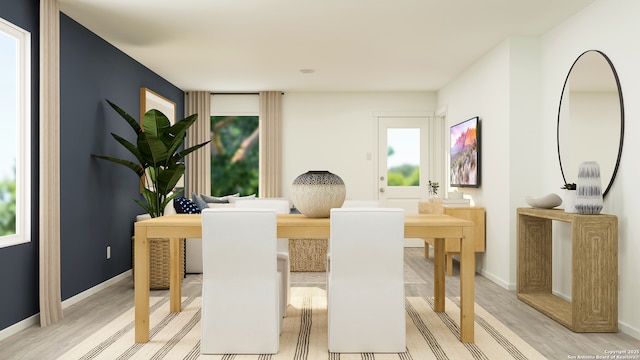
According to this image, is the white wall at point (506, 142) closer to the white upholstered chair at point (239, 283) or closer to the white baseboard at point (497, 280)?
the white baseboard at point (497, 280)

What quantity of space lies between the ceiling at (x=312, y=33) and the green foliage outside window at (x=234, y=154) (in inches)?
215

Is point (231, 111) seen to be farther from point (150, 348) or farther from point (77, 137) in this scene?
point (150, 348)

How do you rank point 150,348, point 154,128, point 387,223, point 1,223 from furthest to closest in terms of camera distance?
point 154,128, point 1,223, point 150,348, point 387,223

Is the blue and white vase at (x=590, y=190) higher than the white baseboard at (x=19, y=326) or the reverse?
higher

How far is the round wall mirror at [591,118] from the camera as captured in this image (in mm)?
3742

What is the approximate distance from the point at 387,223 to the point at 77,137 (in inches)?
117

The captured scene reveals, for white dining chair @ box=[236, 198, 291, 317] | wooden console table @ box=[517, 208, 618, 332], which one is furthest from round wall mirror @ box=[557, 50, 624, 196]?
white dining chair @ box=[236, 198, 291, 317]

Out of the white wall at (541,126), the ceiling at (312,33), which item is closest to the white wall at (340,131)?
the ceiling at (312,33)

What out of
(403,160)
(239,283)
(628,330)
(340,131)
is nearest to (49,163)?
(239,283)

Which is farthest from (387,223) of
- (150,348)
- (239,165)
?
(239,165)

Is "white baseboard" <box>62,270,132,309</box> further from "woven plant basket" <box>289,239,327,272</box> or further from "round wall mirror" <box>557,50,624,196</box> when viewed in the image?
"round wall mirror" <box>557,50,624,196</box>

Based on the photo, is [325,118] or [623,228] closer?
[623,228]

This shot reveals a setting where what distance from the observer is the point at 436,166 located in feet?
27.2

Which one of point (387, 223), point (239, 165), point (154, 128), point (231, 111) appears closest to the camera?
point (387, 223)
